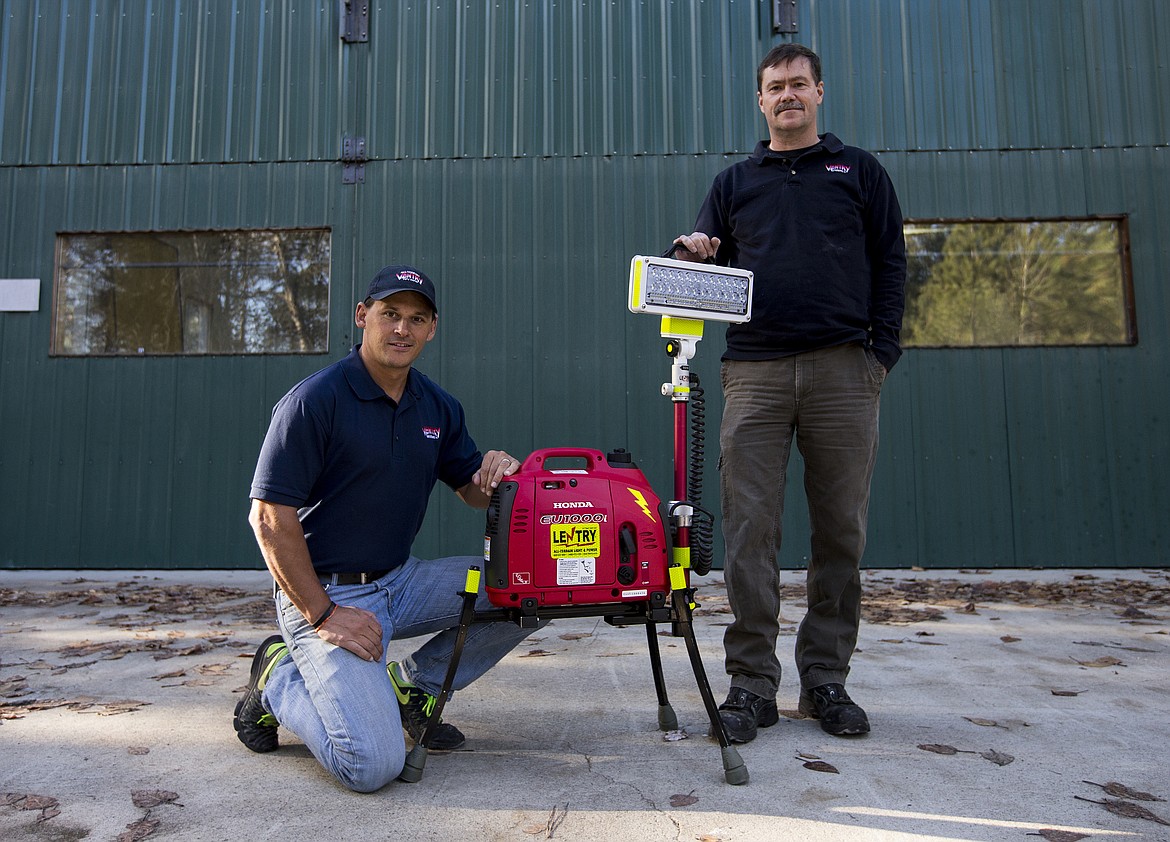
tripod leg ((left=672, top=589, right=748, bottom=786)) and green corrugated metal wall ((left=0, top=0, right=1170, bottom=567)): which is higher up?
green corrugated metal wall ((left=0, top=0, right=1170, bottom=567))

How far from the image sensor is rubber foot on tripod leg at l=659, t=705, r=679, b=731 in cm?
246

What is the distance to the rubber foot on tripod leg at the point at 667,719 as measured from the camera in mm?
2465

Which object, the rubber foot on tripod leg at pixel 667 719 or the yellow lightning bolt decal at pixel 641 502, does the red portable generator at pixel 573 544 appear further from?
the rubber foot on tripod leg at pixel 667 719

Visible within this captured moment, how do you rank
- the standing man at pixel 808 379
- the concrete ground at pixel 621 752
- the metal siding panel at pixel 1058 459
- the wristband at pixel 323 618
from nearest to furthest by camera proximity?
the concrete ground at pixel 621 752 → the wristband at pixel 323 618 → the standing man at pixel 808 379 → the metal siding panel at pixel 1058 459

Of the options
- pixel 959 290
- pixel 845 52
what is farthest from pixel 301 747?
pixel 845 52

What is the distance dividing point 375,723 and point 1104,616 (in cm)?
423

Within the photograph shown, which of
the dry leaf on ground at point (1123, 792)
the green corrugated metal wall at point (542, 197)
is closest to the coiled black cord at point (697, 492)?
the dry leaf on ground at point (1123, 792)

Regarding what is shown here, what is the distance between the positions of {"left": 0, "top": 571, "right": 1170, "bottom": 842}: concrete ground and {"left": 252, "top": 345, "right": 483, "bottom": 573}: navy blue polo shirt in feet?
2.05

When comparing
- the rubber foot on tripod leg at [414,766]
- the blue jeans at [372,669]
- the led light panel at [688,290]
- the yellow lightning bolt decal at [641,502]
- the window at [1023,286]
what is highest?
the window at [1023,286]

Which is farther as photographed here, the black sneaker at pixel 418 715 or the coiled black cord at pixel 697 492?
the black sneaker at pixel 418 715

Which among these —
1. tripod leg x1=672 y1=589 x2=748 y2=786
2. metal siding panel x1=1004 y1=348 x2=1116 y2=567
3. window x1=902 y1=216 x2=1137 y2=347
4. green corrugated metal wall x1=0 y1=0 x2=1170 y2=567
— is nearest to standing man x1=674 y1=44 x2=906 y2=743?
tripod leg x1=672 y1=589 x2=748 y2=786

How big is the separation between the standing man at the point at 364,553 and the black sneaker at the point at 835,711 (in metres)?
0.96

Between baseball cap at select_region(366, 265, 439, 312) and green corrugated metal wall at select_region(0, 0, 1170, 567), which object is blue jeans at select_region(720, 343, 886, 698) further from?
green corrugated metal wall at select_region(0, 0, 1170, 567)

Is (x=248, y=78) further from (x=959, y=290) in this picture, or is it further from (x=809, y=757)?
(x=809, y=757)
